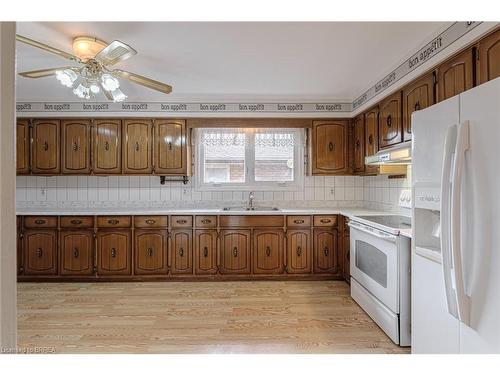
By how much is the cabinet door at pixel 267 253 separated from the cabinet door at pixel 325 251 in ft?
1.47

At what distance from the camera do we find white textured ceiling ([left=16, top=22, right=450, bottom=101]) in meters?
2.09

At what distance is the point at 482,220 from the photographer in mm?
1058

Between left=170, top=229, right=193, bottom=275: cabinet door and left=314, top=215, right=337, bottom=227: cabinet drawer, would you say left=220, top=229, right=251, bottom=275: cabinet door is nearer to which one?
left=170, top=229, right=193, bottom=275: cabinet door

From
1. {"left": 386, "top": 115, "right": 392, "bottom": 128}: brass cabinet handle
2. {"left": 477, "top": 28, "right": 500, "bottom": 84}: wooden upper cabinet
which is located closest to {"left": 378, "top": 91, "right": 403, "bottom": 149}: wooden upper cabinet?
{"left": 386, "top": 115, "right": 392, "bottom": 128}: brass cabinet handle

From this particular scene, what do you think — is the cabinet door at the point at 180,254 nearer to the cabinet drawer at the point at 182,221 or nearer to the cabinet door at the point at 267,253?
the cabinet drawer at the point at 182,221

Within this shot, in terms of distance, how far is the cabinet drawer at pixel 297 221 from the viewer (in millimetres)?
3631

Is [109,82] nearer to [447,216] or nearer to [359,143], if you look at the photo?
[447,216]

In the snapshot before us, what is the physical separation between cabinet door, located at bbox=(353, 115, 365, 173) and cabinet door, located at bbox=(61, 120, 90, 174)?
349 centimetres

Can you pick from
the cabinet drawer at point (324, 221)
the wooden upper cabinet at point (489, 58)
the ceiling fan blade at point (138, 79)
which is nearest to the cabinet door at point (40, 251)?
the ceiling fan blade at point (138, 79)

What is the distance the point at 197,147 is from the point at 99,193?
A: 5.03 ft

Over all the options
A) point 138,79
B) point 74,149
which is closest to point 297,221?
point 138,79
